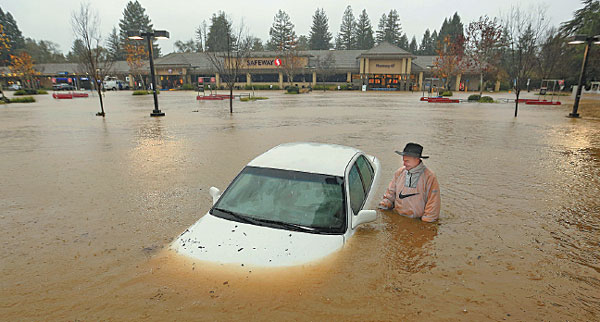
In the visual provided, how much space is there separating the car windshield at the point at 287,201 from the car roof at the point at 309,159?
0.29ft

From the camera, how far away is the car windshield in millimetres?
3217

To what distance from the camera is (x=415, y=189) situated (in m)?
4.36

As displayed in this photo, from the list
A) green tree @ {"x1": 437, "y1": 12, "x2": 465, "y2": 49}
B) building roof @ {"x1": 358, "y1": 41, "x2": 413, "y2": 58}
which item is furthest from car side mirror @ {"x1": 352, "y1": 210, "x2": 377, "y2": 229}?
green tree @ {"x1": 437, "y1": 12, "x2": 465, "y2": 49}

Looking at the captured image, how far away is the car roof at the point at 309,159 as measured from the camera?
365 cm

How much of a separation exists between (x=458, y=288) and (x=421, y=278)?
339mm

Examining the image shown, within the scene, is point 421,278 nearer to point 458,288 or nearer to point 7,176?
point 458,288

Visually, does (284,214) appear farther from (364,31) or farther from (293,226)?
(364,31)

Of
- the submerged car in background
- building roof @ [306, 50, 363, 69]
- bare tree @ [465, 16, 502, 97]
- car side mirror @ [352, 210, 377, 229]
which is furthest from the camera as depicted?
building roof @ [306, 50, 363, 69]

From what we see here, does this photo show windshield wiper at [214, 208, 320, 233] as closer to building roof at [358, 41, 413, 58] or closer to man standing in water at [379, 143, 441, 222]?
man standing in water at [379, 143, 441, 222]

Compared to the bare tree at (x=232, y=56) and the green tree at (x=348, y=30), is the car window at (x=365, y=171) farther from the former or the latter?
the green tree at (x=348, y=30)

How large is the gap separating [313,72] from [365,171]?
57309mm

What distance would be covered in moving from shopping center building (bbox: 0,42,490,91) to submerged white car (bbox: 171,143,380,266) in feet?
177

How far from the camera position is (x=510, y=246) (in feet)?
13.1

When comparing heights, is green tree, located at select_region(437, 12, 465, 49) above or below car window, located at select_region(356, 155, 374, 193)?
above
